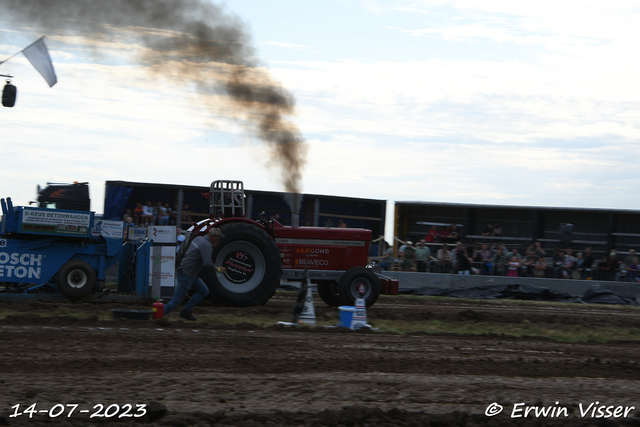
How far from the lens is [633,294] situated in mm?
17594

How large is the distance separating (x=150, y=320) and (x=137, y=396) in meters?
3.99

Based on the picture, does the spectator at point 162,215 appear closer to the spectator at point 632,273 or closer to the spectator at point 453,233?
the spectator at point 453,233

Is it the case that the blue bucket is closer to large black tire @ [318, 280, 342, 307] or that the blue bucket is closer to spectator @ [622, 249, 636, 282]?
large black tire @ [318, 280, 342, 307]

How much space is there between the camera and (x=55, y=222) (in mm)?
10977

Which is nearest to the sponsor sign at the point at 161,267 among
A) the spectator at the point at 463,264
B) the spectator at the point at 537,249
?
the spectator at the point at 463,264

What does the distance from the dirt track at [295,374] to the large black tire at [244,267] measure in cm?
180

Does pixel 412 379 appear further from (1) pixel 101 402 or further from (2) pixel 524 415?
(1) pixel 101 402

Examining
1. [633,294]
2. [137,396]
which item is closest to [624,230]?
[633,294]

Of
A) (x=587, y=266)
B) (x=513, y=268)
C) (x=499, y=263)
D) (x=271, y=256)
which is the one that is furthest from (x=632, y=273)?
(x=271, y=256)

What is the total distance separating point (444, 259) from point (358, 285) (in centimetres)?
771

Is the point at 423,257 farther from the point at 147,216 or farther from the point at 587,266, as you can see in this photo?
the point at 147,216

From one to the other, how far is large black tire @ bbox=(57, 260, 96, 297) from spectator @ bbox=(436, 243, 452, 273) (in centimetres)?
1008

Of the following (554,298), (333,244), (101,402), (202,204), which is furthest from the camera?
(202,204)

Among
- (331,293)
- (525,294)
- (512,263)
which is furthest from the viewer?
(512,263)
